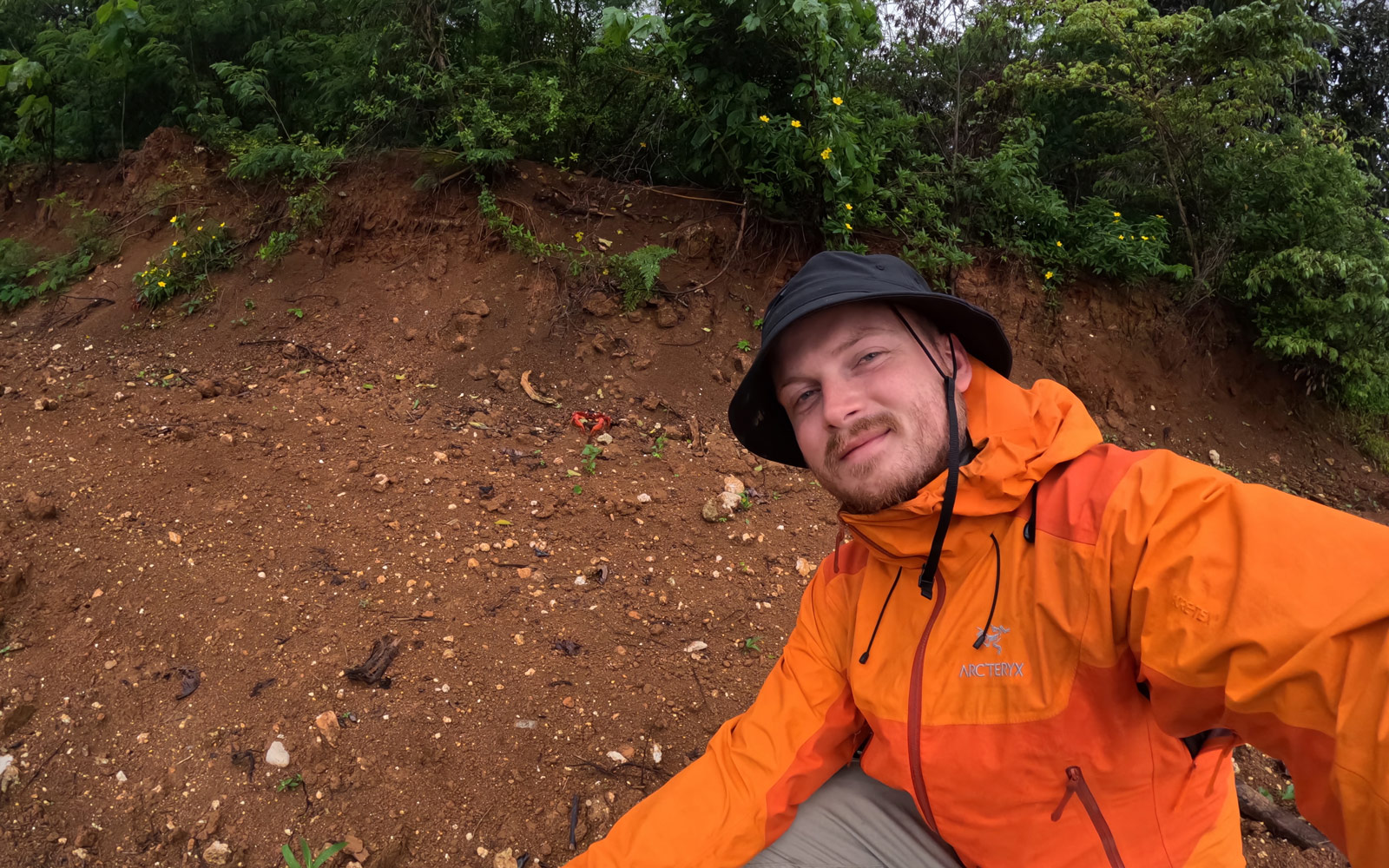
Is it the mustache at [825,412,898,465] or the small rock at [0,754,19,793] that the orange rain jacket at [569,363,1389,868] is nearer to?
the mustache at [825,412,898,465]

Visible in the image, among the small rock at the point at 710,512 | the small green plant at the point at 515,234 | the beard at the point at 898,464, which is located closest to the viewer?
the beard at the point at 898,464

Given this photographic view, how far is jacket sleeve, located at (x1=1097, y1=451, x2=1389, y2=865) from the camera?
3.34ft

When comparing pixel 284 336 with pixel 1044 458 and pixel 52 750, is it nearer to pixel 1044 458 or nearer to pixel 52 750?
pixel 52 750

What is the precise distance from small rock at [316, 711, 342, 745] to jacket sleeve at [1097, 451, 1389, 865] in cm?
258

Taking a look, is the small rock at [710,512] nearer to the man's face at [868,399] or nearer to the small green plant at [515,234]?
the man's face at [868,399]

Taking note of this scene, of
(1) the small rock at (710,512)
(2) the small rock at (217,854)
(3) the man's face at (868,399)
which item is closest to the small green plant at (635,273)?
(1) the small rock at (710,512)

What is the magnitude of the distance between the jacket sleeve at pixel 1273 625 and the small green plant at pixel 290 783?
2571 mm

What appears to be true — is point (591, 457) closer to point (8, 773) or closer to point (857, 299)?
point (8, 773)

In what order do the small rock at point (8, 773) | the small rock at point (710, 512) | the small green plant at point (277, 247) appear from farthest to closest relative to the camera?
the small green plant at point (277, 247) < the small rock at point (710, 512) < the small rock at point (8, 773)

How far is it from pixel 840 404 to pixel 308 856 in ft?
7.05

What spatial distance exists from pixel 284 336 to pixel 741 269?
3417 mm

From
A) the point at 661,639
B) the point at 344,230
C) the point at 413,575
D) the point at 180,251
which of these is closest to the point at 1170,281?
the point at 661,639

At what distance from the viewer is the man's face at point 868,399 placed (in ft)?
5.34

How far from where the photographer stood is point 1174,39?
6.01m
